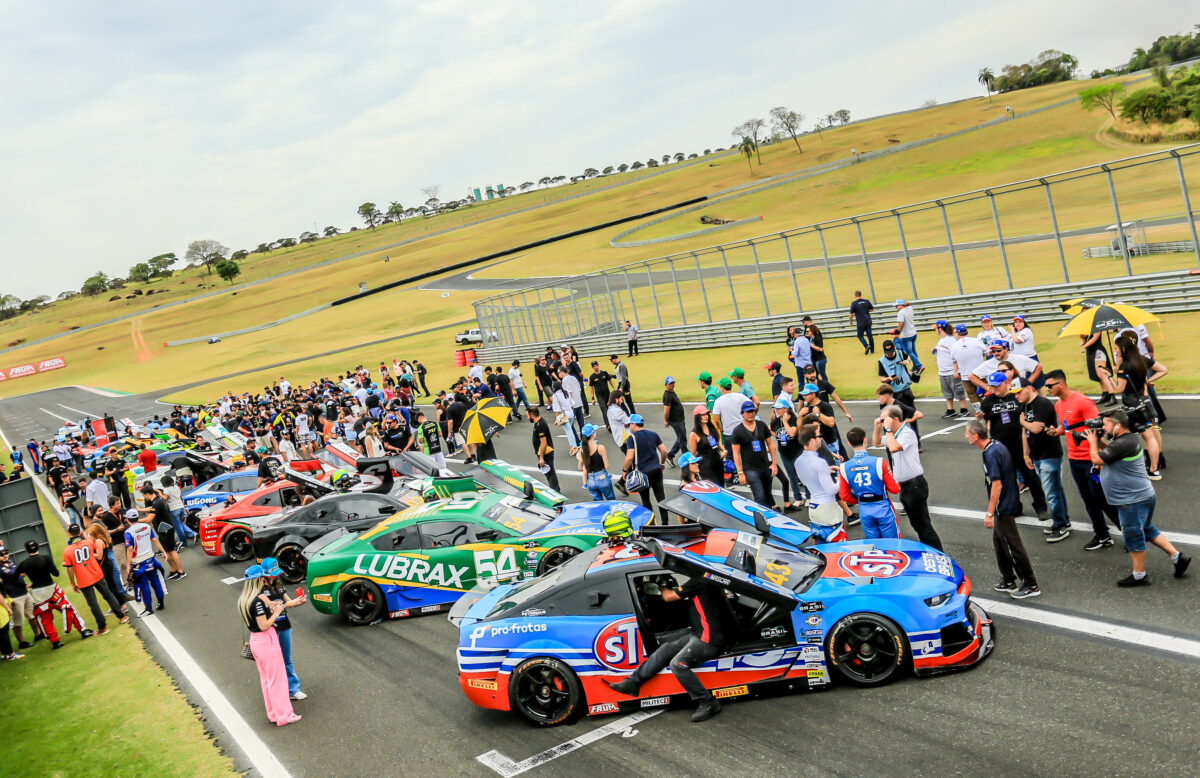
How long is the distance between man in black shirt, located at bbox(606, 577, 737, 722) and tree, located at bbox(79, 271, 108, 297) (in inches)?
7848

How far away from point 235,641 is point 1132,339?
41.0ft

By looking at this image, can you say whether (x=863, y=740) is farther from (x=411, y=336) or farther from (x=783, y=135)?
(x=783, y=135)

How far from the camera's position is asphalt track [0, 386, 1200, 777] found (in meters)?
6.06

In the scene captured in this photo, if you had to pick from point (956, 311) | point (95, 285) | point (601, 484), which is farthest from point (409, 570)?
point (95, 285)

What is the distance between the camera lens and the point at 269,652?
9.04 m

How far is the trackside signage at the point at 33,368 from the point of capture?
105 m

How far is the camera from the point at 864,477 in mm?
9008

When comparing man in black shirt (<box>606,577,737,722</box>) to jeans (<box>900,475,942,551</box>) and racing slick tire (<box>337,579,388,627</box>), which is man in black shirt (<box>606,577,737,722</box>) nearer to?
jeans (<box>900,475,942,551</box>)

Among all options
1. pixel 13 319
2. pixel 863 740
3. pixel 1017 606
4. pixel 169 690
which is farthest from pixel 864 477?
pixel 13 319

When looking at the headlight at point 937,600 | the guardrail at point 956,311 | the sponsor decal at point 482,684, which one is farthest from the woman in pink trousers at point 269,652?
the guardrail at point 956,311

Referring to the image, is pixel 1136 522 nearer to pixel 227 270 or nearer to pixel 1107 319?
pixel 1107 319

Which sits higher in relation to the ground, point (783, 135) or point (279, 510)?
point (783, 135)

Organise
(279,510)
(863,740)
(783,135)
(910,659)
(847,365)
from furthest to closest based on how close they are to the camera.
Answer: (783,135), (847,365), (279,510), (910,659), (863,740)

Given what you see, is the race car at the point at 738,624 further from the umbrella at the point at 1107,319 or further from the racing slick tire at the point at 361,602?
the umbrella at the point at 1107,319
